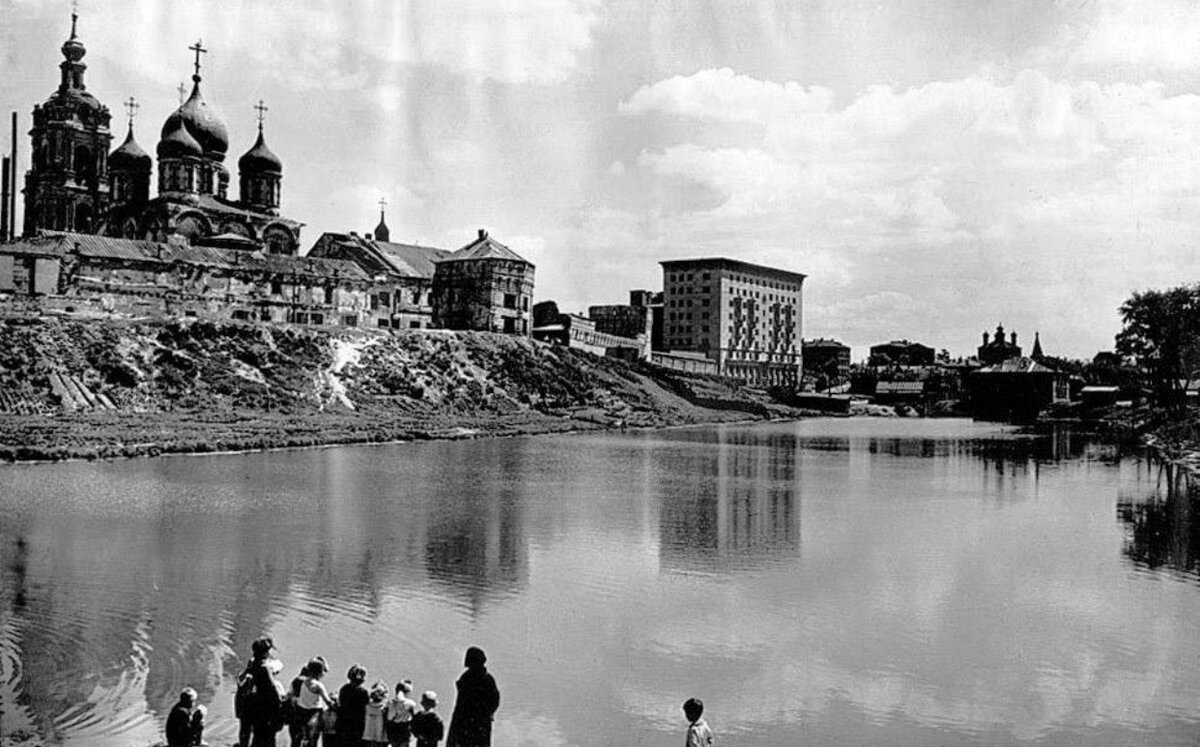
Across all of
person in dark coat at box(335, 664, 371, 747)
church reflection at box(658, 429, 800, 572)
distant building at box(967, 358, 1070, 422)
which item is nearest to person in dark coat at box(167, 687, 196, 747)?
person in dark coat at box(335, 664, 371, 747)

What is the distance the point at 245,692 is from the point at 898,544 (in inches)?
933

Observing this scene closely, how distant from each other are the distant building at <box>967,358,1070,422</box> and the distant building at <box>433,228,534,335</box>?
70.4m

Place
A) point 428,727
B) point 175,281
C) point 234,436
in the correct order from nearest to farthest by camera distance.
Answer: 1. point 428,727
2. point 234,436
3. point 175,281

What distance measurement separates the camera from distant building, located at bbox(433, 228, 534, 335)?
357 feet

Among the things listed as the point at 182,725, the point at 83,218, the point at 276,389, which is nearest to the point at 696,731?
the point at 182,725

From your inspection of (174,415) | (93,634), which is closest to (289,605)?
(93,634)

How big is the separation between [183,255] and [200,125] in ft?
67.6

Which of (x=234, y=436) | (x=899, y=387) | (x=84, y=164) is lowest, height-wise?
(x=234, y=436)

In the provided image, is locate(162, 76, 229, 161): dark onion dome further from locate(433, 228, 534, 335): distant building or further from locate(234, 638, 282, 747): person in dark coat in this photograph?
locate(234, 638, 282, 747): person in dark coat

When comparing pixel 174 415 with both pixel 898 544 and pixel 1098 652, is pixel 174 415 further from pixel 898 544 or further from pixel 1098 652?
pixel 1098 652

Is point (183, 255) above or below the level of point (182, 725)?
above

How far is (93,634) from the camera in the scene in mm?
20016

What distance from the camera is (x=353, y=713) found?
1351 cm

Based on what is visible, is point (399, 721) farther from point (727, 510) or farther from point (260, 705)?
point (727, 510)
